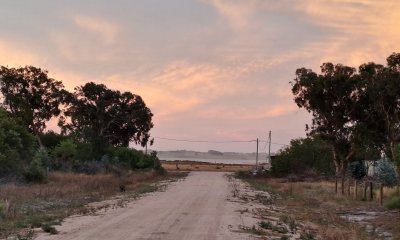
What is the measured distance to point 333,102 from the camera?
3991cm

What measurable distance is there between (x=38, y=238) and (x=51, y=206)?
1015cm

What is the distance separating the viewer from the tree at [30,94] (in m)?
71.6

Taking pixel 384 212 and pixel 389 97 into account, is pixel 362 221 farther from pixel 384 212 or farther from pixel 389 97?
pixel 389 97

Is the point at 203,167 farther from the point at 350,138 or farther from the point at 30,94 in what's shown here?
the point at 350,138

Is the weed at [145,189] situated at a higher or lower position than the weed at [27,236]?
higher

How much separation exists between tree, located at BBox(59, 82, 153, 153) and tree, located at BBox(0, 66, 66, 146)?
112 inches

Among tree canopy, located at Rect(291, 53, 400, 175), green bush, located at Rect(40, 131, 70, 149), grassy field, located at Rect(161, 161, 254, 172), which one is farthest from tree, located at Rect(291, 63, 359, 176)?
grassy field, located at Rect(161, 161, 254, 172)

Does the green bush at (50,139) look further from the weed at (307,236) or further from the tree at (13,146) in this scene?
the weed at (307,236)

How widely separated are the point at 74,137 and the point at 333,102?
4817 centimetres

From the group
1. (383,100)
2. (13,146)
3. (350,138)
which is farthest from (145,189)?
(383,100)

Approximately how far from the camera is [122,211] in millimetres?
22703

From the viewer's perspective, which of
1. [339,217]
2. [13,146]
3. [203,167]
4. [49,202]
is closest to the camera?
[339,217]

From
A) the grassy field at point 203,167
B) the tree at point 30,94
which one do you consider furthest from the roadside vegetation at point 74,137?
the grassy field at point 203,167

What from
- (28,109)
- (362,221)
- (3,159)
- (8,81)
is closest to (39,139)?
(28,109)
